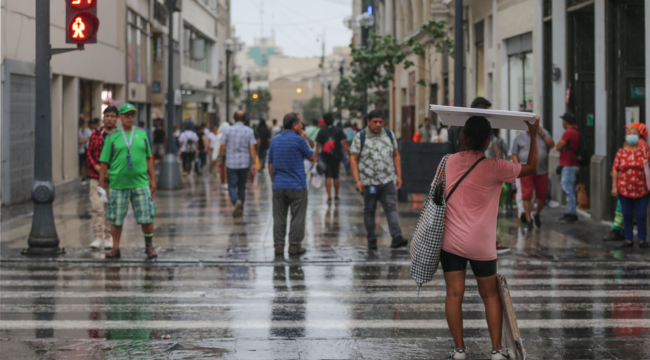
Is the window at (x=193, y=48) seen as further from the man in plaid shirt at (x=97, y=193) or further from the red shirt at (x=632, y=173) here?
the red shirt at (x=632, y=173)

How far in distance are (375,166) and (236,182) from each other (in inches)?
206

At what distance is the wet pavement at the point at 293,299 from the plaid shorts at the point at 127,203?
585mm

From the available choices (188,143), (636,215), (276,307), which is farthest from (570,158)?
(188,143)

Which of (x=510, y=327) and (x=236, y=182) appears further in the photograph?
(x=236, y=182)

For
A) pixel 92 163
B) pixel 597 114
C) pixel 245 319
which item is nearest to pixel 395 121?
pixel 597 114

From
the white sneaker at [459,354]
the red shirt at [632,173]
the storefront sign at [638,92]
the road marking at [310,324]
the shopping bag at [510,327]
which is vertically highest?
the storefront sign at [638,92]

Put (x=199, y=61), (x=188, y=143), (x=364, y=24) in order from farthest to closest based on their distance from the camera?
1. (x=199, y=61)
2. (x=364, y=24)
3. (x=188, y=143)

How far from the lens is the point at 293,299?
29.3 ft

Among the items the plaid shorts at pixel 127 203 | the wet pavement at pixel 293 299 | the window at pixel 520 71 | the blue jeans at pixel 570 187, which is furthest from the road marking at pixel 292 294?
the window at pixel 520 71

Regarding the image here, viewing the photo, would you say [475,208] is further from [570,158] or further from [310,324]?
[570,158]

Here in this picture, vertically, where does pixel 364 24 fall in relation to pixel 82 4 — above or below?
above

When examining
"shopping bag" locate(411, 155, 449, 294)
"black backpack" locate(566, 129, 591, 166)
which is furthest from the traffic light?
"black backpack" locate(566, 129, 591, 166)

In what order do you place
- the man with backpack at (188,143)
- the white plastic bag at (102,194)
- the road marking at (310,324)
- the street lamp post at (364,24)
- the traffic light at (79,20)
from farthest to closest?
1. the street lamp post at (364,24)
2. the man with backpack at (188,143)
3. the traffic light at (79,20)
4. the white plastic bag at (102,194)
5. the road marking at (310,324)

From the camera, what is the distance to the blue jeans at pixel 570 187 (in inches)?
602
